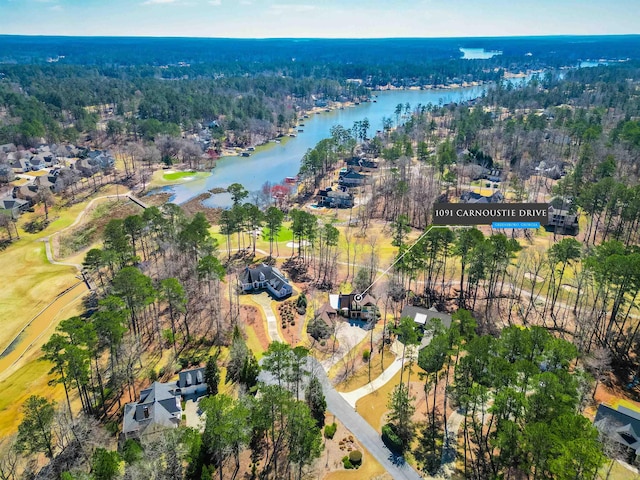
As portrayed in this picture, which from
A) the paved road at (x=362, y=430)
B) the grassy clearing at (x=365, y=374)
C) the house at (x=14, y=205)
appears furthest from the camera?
the house at (x=14, y=205)

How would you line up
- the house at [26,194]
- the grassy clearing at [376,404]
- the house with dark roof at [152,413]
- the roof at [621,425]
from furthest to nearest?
the house at [26,194] → the grassy clearing at [376,404] → the house with dark roof at [152,413] → the roof at [621,425]

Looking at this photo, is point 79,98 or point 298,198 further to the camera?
point 79,98

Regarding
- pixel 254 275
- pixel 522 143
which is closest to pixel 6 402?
pixel 254 275

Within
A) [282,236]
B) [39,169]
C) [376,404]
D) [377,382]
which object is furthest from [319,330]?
[39,169]

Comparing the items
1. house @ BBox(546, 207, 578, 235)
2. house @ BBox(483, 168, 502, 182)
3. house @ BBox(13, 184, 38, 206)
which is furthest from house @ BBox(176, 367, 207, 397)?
house @ BBox(483, 168, 502, 182)

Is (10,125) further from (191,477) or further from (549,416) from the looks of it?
(549,416)

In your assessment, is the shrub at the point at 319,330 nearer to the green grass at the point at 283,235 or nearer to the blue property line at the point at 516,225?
the green grass at the point at 283,235

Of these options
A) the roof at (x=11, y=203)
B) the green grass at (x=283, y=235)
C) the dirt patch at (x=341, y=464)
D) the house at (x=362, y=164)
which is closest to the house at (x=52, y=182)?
the roof at (x=11, y=203)
